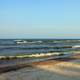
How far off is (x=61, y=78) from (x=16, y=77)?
267cm

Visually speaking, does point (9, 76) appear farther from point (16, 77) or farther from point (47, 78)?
point (47, 78)

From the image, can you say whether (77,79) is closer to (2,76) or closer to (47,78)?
(47,78)

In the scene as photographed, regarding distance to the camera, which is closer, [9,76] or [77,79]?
[77,79]

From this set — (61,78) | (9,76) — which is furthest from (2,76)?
(61,78)

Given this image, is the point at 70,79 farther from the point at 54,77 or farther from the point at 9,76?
the point at 9,76

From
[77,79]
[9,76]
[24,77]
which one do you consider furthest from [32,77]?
[77,79]

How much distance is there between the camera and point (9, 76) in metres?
15.6

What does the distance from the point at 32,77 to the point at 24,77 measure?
0.47 metres

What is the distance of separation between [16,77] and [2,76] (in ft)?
3.05

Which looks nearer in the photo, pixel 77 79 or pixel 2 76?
pixel 77 79

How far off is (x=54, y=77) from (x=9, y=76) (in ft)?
8.91

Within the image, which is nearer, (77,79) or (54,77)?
(77,79)

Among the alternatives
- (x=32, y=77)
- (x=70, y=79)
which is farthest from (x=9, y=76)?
(x=70, y=79)

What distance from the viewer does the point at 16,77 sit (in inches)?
603
